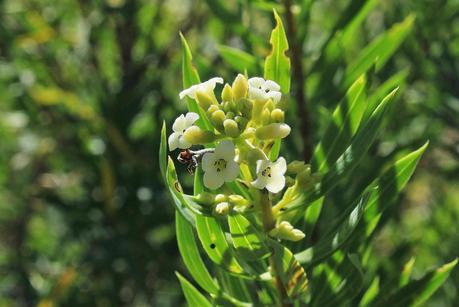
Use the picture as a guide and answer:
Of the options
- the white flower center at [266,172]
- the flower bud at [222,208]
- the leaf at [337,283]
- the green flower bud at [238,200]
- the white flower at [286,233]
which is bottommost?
the leaf at [337,283]

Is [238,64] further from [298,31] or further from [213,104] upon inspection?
[213,104]

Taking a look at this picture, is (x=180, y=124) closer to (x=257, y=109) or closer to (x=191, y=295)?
(x=257, y=109)

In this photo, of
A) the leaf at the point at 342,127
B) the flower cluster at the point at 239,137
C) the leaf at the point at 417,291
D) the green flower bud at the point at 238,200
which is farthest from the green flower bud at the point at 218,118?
the leaf at the point at 417,291

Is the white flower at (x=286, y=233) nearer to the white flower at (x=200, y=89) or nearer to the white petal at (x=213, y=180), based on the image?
the white petal at (x=213, y=180)

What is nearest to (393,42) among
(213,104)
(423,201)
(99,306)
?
(213,104)

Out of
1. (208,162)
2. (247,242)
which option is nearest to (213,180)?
(208,162)

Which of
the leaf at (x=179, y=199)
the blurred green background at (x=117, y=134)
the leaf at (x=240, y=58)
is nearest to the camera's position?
the leaf at (x=179, y=199)

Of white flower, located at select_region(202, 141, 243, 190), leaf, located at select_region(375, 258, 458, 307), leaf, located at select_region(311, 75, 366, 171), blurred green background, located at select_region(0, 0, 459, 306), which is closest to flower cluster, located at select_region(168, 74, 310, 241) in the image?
white flower, located at select_region(202, 141, 243, 190)

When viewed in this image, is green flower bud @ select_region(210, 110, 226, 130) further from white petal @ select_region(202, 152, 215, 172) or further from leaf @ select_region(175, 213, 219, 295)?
leaf @ select_region(175, 213, 219, 295)
